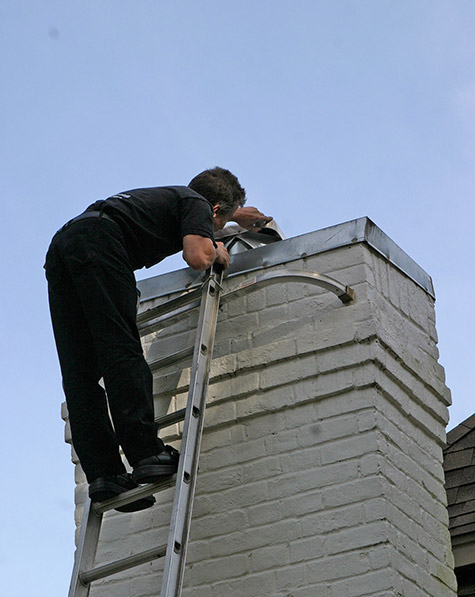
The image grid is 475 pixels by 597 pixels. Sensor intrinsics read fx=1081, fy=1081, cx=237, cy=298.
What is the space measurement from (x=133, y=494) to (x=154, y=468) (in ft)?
0.63

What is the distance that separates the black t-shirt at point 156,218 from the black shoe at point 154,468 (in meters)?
0.92

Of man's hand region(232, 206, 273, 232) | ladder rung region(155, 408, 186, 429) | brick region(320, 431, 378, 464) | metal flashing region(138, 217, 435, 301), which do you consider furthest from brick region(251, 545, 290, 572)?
man's hand region(232, 206, 273, 232)

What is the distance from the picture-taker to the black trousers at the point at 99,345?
4258 millimetres

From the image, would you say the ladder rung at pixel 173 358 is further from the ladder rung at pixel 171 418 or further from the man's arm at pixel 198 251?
the man's arm at pixel 198 251

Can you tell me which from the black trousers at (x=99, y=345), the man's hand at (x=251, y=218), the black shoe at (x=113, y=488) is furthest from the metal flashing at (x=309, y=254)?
the black shoe at (x=113, y=488)

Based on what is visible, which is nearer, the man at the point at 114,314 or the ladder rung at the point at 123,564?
the ladder rung at the point at 123,564

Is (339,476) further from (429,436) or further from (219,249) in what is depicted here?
(219,249)

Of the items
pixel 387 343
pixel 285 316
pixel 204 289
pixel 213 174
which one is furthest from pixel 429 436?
pixel 213 174

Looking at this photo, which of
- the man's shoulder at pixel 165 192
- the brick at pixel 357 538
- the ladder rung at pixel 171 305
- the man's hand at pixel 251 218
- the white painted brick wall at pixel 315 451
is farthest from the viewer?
the man's hand at pixel 251 218

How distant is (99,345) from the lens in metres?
4.35

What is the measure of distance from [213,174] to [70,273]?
3.17 feet

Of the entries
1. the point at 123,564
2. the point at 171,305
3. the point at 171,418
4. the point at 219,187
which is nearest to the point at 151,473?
the point at 123,564

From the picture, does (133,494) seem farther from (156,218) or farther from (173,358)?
(156,218)

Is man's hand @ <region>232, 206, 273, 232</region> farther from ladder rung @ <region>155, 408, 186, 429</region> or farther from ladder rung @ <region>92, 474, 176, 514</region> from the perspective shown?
ladder rung @ <region>92, 474, 176, 514</region>
